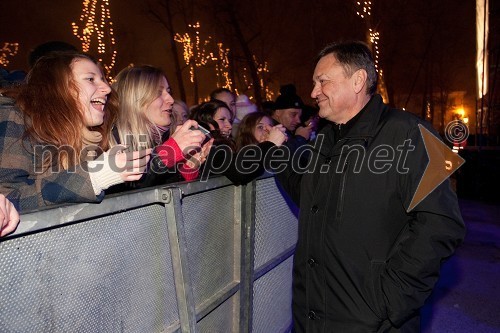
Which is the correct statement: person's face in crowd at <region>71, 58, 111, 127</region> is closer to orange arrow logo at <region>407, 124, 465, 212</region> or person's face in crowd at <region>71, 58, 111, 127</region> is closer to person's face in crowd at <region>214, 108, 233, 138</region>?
orange arrow logo at <region>407, 124, 465, 212</region>

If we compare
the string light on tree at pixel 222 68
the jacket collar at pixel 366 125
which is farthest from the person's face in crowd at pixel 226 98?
the string light on tree at pixel 222 68

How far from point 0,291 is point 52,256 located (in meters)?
0.20

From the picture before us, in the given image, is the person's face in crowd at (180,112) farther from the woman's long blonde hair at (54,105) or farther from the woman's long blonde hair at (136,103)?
the woman's long blonde hair at (54,105)

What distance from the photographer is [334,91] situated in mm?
2496

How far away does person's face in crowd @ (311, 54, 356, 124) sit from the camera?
2471 millimetres

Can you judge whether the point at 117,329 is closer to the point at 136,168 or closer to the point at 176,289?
the point at 176,289

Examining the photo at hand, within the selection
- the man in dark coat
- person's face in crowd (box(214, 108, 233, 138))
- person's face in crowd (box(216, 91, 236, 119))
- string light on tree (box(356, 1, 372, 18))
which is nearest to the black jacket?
the man in dark coat

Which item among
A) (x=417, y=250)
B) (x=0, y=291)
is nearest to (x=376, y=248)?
(x=417, y=250)

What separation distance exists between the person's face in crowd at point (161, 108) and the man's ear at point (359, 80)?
150cm

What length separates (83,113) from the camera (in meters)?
2.21

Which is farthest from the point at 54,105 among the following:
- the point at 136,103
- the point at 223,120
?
the point at 223,120

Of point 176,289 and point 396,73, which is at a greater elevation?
point 396,73

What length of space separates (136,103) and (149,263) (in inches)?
60.9

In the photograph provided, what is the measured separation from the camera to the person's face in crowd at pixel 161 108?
9.73 feet
